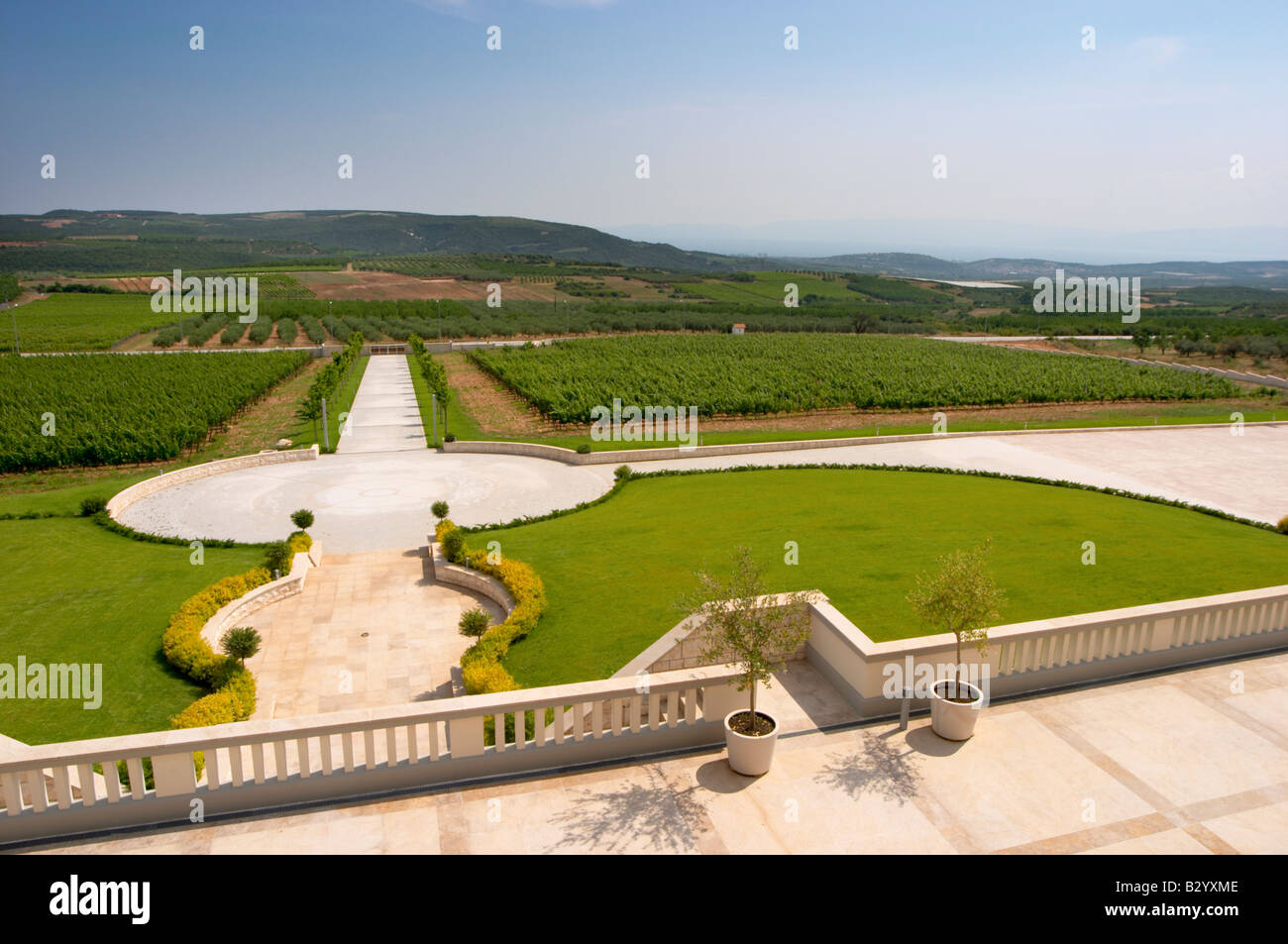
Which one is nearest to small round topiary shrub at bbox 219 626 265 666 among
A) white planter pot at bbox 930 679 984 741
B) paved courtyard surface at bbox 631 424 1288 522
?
white planter pot at bbox 930 679 984 741

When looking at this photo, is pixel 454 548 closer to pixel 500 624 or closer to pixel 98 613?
pixel 500 624

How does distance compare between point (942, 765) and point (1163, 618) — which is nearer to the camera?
point (942, 765)

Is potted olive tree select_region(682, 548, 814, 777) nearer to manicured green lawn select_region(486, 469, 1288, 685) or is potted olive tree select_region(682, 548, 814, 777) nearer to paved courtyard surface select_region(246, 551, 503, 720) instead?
manicured green lawn select_region(486, 469, 1288, 685)

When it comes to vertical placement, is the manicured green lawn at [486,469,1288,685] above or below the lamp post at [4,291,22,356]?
below

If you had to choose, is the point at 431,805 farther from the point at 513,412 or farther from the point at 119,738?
the point at 513,412

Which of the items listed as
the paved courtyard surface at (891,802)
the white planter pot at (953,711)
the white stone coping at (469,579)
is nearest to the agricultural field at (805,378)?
the white stone coping at (469,579)

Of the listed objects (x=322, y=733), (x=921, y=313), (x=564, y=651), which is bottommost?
(x=564, y=651)
